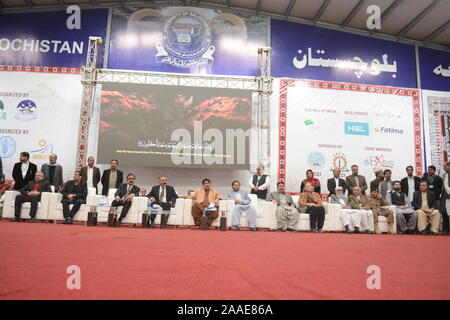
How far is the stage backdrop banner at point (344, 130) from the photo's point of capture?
7.19 metres

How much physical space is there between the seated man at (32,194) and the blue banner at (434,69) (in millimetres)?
7858

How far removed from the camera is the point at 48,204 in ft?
Result: 16.9

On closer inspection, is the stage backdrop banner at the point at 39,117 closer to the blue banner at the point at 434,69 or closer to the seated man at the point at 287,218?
the seated man at the point at 287,218

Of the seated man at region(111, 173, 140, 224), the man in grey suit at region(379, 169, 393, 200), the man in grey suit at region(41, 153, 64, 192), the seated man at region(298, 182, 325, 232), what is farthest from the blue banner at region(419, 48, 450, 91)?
the man in grey suit at region(41, 153, 64, 192)

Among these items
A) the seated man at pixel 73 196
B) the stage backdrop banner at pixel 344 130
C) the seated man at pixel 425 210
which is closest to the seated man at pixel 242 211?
the stage backdrop banner at pixel 344 130

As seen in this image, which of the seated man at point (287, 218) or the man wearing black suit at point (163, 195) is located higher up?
the man wearing black suit at point (163, 195)

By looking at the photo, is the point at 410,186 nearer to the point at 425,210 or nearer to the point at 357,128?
the point at 425,210

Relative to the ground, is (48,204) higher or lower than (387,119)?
lower

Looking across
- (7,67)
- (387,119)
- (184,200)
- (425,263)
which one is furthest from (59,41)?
(425,263)

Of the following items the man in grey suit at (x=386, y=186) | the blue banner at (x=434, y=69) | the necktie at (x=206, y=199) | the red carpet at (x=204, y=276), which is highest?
the blue banner at (x=434, y=69)

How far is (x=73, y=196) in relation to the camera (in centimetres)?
514

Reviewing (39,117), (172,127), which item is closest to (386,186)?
(172,127)

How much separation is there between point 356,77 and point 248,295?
757 cm

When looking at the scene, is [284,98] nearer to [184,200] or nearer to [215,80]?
[215,80]
